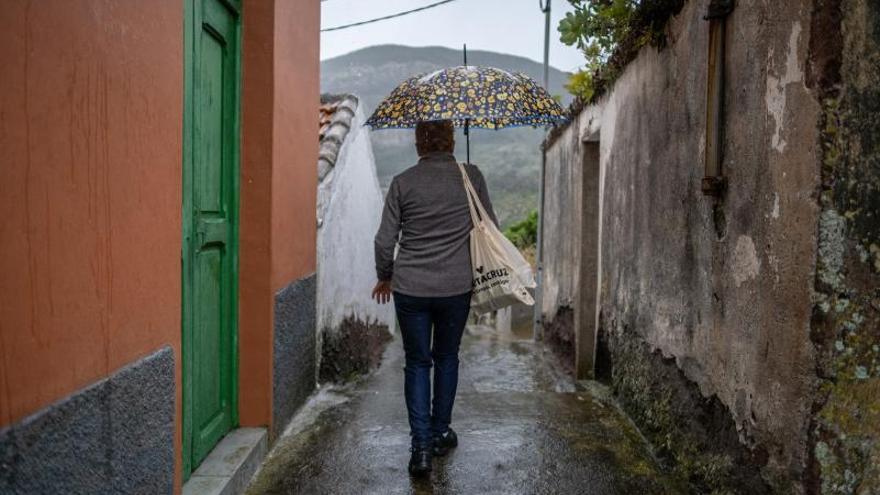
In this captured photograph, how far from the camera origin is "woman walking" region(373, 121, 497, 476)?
3590 mm

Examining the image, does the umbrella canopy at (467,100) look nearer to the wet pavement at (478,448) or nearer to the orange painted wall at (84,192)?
the orange painted wall at (84,192)

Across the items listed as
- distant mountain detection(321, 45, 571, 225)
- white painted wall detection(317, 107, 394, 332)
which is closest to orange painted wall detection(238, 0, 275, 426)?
white painted wall detection(317, 107, 394, 332)

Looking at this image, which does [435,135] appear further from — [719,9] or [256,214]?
[719,9]

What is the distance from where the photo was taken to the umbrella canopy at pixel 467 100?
3.57 meters

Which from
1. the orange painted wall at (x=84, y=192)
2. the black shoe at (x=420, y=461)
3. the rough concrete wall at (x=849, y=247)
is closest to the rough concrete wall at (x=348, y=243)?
the black shoe at (x=420, y=461)

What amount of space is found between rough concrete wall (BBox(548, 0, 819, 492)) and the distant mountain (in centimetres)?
881

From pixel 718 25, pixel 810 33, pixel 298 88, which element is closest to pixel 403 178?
pixel 298 88

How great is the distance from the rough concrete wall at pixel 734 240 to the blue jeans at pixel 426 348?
1.16 metres

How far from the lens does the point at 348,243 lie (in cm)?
695

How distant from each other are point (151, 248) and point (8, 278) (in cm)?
83

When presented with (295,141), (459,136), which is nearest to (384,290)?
(295,141)

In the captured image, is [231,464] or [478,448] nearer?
[231,464]

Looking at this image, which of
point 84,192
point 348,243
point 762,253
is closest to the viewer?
point 84,192

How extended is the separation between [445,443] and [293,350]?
3.65 feet
